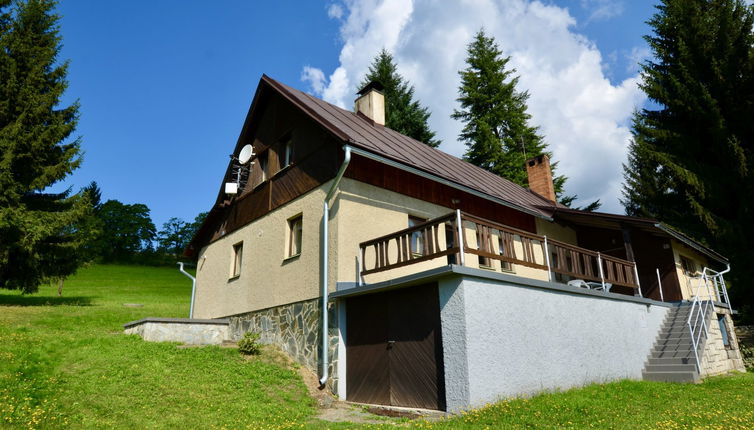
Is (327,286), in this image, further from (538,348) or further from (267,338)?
(538,348)

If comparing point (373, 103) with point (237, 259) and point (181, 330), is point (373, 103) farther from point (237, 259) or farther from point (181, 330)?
point (181, 330)

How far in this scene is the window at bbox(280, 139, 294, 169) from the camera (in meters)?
13.0

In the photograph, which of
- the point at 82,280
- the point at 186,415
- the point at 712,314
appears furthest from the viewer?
the point at 82,280

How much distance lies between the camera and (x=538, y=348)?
865 centimetres

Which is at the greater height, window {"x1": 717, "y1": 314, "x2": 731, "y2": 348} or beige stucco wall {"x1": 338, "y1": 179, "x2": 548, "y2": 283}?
beige stucco wall {"x1": 338, "y1": 179, "x2": 548, "y2": 283}

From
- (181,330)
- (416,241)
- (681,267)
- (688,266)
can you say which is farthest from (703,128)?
(181,330)

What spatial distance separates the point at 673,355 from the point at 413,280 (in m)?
8.38

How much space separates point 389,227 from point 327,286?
2.15m

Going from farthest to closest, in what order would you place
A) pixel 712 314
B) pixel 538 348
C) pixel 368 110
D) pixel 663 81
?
pixel 663 81 → pixel 368 110 → pixel 712 314 → pixel 538 348

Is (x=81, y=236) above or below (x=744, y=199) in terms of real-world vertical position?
below

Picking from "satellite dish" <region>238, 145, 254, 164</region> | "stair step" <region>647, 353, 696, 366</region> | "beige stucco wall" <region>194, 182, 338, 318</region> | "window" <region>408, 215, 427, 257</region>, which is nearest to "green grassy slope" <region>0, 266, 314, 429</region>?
"beige stucco wall" <region>194, 182, 338, 318</region>

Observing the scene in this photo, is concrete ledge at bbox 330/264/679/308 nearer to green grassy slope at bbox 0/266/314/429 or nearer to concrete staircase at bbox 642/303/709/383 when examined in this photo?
green grassy slope at bbox 0/266/314/429

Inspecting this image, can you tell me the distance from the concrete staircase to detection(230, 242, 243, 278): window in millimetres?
11680

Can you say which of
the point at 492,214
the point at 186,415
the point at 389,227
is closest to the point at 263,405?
the point at 186,415
